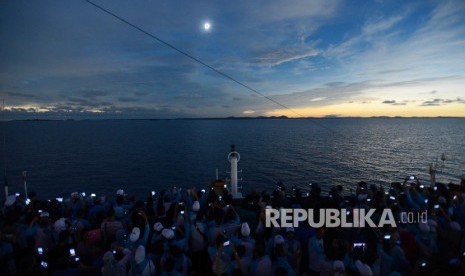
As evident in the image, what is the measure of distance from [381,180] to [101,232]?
156 feet

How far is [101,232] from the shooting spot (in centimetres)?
665

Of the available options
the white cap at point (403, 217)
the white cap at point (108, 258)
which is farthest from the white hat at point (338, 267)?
the white cap at point (108, 258)

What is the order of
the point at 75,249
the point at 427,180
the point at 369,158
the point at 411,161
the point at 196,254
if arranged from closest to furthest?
the point at 75,249 → the point at 196,254 → the point at 427,180 → the point at 411,161 → the point at 369,158

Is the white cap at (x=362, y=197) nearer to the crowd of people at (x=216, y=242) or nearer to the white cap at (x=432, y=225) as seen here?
the crowd of people at (x=216, y=242)

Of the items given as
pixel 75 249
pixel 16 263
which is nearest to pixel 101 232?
pixel 75 249

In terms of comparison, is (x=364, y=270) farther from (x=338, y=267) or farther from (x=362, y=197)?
(x=362, y=197)

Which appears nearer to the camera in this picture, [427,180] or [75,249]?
[75,249]

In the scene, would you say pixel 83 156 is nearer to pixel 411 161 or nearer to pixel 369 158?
pixel 369 158

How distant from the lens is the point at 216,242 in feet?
19.8

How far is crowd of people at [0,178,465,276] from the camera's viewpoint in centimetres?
538

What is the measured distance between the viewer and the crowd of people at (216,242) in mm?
5383

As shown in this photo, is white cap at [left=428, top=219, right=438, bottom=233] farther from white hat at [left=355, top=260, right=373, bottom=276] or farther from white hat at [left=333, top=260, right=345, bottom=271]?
white hat at [left=333, top=260, right=345, bottom=271]

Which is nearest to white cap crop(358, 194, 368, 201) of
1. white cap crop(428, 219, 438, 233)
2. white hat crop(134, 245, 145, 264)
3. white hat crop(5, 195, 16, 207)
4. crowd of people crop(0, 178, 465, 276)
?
crowd of people crop(0, 178, 465, 276)

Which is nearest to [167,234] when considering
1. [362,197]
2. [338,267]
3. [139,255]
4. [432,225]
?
[139,255]
